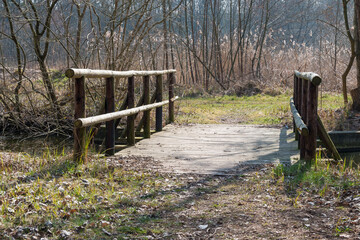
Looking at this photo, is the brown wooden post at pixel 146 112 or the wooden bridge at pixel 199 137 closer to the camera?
the wooden bridge at pixel 199 137

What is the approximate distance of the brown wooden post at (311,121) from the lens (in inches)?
220

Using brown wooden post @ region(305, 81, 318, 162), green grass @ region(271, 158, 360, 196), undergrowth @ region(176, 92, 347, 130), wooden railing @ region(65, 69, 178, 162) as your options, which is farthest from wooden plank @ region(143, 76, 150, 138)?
brown wooden post @ region(305, 81, 318, 162)

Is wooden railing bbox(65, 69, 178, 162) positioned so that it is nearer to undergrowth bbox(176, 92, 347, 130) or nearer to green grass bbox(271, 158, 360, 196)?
green grass bbox(271, 158, 360, 196)

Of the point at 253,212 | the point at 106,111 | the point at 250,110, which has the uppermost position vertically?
the point at 106,111

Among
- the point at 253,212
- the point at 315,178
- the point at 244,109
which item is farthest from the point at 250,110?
the point at 253,212

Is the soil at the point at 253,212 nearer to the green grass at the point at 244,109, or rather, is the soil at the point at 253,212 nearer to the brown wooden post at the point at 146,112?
the brown wooden post at the point at 146,112

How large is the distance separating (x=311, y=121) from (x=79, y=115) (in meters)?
2.83

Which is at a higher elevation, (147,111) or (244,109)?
(147,111)

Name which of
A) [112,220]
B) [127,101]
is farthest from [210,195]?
[127,101]

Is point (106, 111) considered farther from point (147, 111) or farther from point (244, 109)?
point (244, 109)

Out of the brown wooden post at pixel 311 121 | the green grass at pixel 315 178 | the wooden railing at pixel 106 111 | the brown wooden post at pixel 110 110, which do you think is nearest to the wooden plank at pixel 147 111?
the wooden railing at pixel 106 111

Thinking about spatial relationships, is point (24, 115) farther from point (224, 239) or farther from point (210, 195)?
point (224, 239)

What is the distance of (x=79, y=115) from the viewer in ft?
18.2

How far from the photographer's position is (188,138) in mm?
8477
